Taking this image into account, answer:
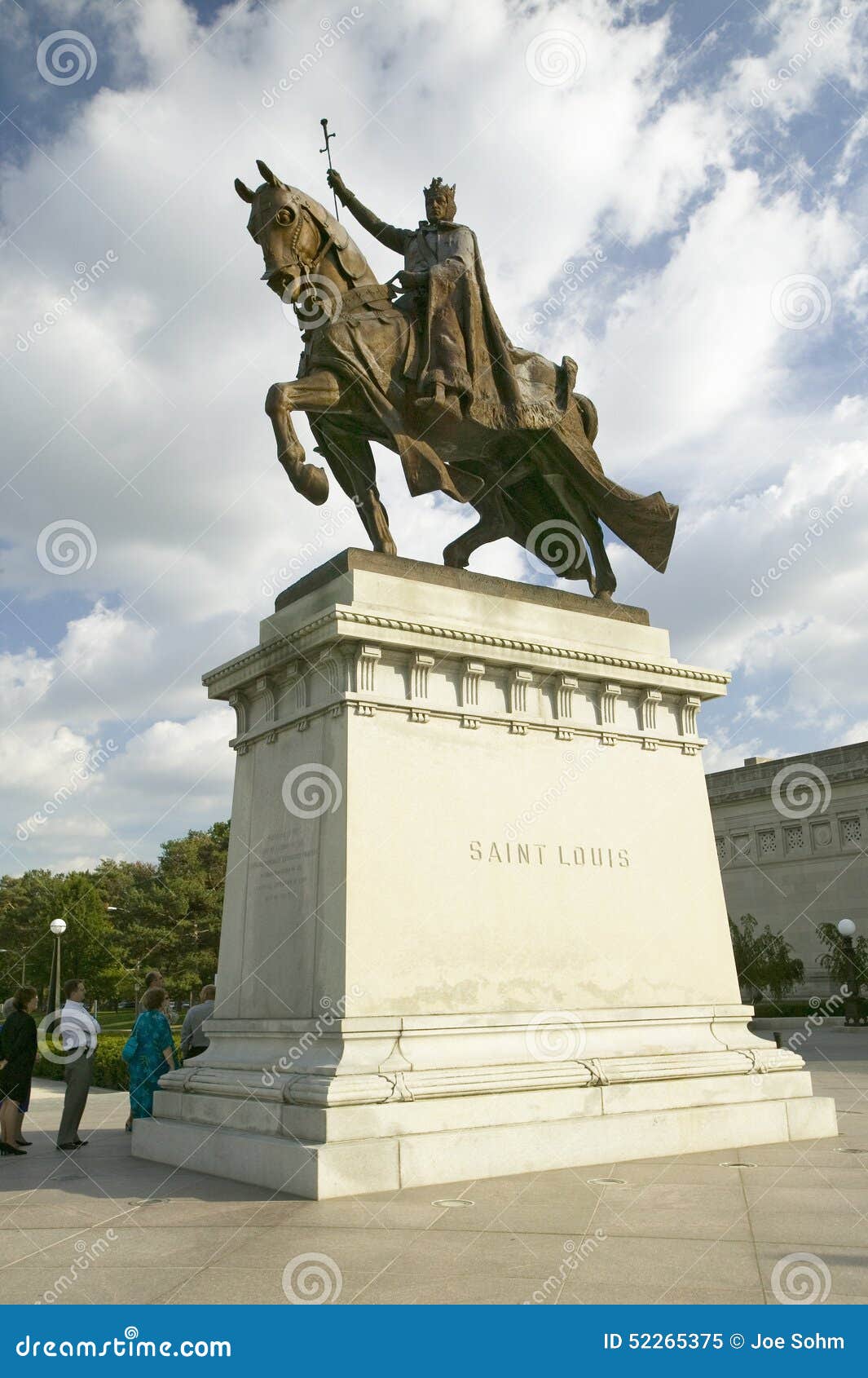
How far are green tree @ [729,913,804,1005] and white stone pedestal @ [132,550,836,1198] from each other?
1276 inches

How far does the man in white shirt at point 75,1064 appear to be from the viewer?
13047mm

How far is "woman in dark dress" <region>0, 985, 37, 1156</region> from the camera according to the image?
1286 centimetres

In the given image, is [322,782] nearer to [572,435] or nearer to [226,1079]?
[226,1079]
